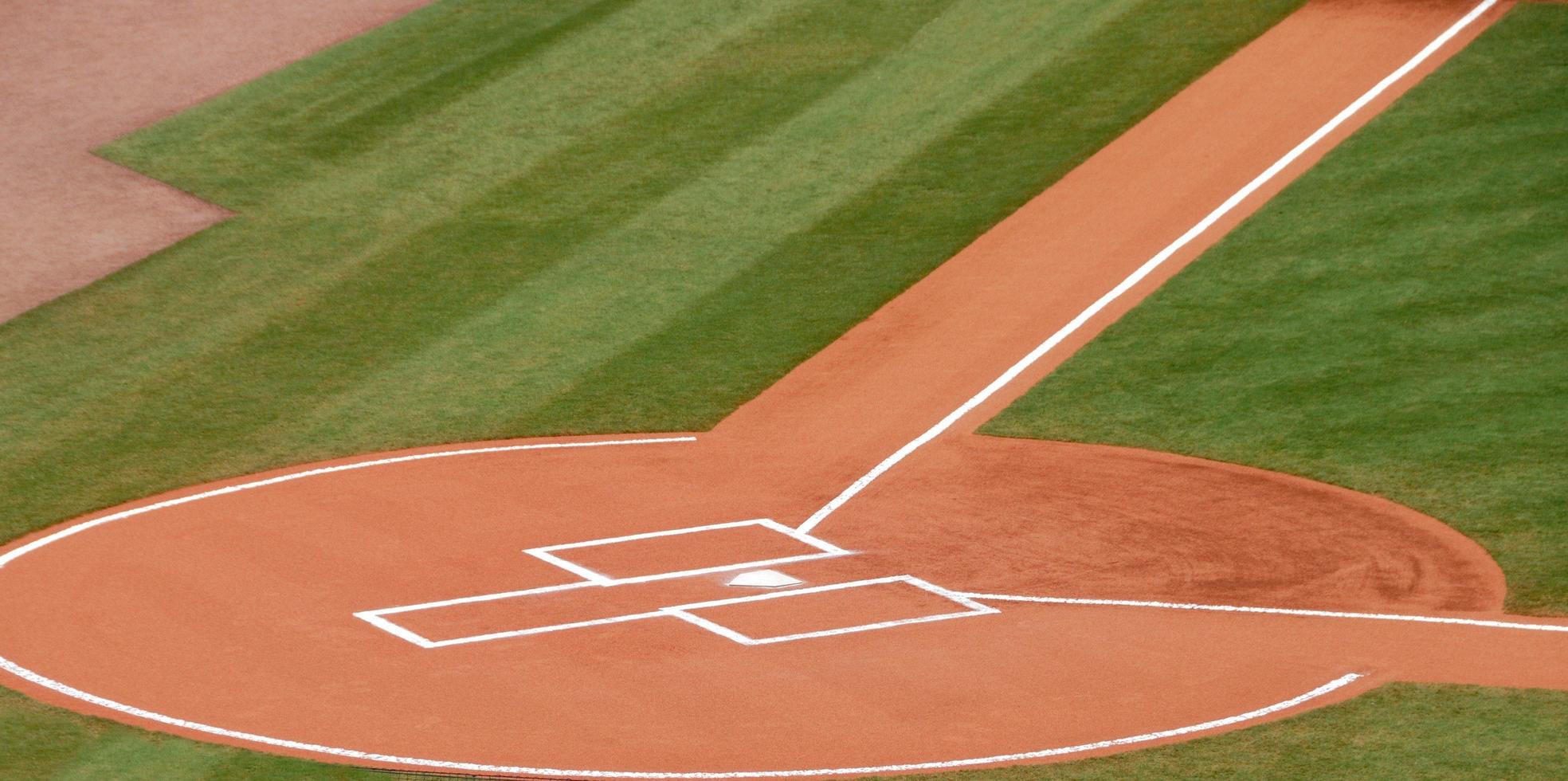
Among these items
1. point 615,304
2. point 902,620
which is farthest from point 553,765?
point 615,304

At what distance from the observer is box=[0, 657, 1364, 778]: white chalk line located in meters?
9.20

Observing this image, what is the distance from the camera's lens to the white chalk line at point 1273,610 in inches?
421

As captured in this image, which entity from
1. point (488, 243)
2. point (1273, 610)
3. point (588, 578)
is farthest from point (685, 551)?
point (488, 243)

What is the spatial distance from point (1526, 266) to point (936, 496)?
6.00 m

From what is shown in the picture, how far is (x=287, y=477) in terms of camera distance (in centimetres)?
1376

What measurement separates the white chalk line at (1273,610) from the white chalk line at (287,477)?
381 cm

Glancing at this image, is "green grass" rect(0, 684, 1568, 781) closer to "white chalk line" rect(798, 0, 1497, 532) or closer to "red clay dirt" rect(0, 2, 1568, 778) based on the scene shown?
"red clay dirt" rect(0, 2, 1568, 778)

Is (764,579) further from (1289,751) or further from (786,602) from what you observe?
(1289,751)

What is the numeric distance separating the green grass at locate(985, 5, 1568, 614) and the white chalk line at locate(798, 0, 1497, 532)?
0.99ft

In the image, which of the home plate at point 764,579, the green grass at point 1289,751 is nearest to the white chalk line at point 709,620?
the home plate at point 764,579

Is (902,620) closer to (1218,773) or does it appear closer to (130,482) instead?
(1218,773)

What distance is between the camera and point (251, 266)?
57.8 feet

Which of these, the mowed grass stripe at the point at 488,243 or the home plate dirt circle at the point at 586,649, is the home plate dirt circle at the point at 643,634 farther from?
the mowed grass stripe at the point at 488,243

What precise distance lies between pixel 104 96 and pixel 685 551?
1191 centimetres
